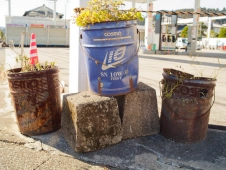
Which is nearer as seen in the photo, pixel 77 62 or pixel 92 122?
pixel 92 122

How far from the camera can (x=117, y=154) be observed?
2.83 metres

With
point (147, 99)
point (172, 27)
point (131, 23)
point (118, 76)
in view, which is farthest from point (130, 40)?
point (172, 27)

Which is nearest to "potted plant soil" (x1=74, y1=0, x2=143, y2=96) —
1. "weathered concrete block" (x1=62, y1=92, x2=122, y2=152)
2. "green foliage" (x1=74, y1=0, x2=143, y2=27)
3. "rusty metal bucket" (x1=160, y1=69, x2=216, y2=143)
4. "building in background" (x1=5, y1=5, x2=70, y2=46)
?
"green foliage" (x1=74, y1=0, x2=143, y2=27)

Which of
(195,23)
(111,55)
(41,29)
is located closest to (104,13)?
(111,55)

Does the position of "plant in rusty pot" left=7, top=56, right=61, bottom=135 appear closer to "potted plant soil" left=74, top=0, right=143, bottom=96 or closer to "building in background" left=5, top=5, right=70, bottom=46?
"potted plant soil" left=74, top=0, right=143, bottom=96

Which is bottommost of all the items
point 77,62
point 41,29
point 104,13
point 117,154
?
point 117,154

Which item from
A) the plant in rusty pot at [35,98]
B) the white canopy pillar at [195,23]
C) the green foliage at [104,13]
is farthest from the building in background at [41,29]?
the green foliage at [104,13]

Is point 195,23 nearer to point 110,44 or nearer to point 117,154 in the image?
point 110,44

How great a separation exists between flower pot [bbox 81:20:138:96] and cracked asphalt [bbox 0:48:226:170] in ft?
2.32

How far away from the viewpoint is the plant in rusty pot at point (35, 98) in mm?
3088

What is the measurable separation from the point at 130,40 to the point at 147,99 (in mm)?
813

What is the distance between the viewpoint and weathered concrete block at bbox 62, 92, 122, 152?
2.78 metres

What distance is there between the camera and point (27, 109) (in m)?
3.16

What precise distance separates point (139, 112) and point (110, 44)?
97 cm
